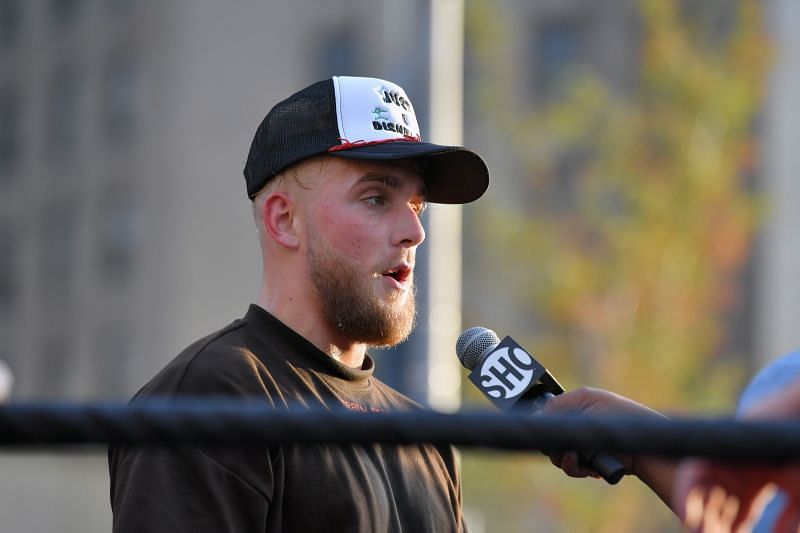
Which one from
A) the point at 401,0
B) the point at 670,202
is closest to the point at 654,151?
the point at 670,202

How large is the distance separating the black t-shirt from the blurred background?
251mm

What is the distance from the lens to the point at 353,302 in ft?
10.4

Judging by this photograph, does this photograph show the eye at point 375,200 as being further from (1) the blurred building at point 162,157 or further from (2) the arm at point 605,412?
(1) the blurred building at point 162,157

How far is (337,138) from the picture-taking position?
3.23 metres

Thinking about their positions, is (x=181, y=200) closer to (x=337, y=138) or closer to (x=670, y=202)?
(x=670, y=202)

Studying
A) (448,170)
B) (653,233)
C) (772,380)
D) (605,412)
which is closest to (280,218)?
(448,170)

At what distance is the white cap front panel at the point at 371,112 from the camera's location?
3242 mm

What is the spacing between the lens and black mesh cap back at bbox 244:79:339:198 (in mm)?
3249

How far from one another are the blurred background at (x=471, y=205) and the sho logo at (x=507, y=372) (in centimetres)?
12

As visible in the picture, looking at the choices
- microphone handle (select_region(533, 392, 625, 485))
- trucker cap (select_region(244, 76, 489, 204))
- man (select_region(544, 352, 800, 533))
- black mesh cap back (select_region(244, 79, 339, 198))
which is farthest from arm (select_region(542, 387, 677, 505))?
black mesh cap back (select_region(244, 79, 339, 198))

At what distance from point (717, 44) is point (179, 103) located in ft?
56.2

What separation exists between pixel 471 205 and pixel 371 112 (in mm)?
13837

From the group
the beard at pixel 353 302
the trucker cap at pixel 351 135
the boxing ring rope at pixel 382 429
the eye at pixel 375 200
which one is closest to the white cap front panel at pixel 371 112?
the trucker cap at pixel 351 135

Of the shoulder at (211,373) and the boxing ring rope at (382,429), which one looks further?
the shoulder at (211,373)
